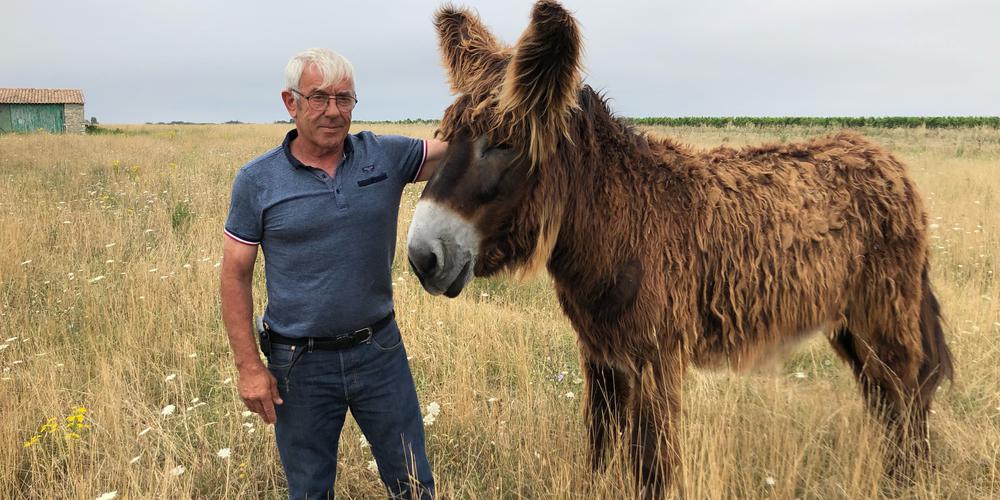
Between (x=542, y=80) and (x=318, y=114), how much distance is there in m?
0.87

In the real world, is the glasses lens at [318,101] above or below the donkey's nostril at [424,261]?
above

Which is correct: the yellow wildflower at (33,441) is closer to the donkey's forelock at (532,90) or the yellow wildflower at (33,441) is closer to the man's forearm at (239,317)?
the man's forearm at (239,317)

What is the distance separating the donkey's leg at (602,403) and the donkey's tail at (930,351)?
1.92 m

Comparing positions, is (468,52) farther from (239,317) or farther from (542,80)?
(239,317)

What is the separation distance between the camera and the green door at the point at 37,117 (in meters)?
35.2

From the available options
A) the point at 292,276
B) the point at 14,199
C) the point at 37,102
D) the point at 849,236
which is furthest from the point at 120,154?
the point at 37,102

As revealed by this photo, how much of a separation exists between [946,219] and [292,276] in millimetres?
10072

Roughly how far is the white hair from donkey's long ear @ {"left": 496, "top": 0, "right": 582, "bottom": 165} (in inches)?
25.4

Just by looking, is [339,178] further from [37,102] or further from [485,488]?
[37,102]

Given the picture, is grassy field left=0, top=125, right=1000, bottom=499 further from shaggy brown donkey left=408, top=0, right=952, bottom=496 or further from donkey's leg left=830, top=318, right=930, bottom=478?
shaggy brown donkey left=408, top=0, right=952, bottom=496

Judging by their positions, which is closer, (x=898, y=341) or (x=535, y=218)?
(x=535, y=218)

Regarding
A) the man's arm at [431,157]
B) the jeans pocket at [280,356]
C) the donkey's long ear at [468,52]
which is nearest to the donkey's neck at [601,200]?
the donkey's long ear at [468,52]

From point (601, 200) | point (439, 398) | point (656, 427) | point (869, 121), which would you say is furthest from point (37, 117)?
point (869, 121)

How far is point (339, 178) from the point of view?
7.25ft
